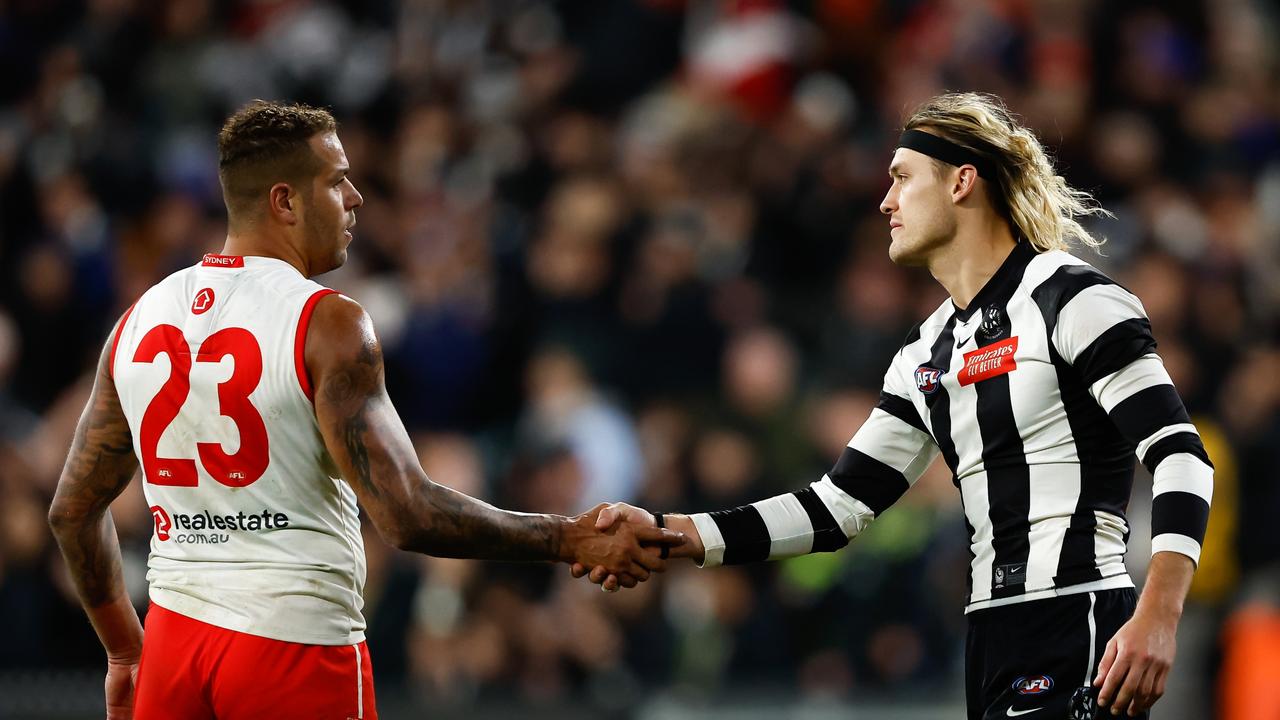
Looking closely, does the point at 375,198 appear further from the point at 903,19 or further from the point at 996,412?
the point at 996,412

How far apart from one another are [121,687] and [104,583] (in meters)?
0.31

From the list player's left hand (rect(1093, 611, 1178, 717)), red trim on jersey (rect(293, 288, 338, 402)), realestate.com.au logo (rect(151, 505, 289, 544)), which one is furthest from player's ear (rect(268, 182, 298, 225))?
player's left hand (rect(1093, 611, 1178, 717))

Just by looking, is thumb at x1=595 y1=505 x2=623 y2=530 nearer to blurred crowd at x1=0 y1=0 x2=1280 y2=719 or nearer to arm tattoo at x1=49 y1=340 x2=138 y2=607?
arm tattoo at x1=49 y1=340 x2=138 y2=607

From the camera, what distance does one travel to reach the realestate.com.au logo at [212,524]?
4.27 meters

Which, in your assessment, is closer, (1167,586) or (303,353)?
(1167,586)

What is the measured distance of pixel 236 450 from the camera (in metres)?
4.25

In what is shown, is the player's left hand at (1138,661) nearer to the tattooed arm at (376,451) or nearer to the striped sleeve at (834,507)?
the striped sleeve at (834,507)

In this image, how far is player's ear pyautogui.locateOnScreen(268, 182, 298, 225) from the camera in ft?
14.9

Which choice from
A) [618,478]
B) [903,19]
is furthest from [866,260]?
[903,19]

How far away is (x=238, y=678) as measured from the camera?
4176 millimetres

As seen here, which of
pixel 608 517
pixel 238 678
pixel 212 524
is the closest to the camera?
pixel 238 678

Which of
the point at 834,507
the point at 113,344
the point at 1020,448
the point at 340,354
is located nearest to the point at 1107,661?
the point at 1020,448

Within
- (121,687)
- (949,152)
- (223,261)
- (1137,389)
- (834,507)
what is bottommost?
(121,687)

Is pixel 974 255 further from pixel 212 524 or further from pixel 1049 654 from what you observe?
pixel 212 524
